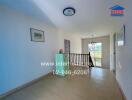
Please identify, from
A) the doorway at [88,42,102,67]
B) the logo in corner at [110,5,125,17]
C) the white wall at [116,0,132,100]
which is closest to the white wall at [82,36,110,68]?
the doorway at [88,42,102,67]

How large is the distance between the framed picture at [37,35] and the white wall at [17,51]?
13cm

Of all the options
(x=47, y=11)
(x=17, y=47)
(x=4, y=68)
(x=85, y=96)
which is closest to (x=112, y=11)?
(x=47, y=11)

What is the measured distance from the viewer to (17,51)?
110 inches

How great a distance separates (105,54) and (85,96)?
619 centimetres

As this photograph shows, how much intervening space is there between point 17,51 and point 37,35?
107cm

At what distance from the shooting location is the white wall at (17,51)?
246 centimetres

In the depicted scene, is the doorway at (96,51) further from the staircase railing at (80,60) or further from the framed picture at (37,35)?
the framed picture at (37,35)

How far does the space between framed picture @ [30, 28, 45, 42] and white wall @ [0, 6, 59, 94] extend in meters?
0.13

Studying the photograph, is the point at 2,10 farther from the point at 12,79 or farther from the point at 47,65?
the point at 47,65

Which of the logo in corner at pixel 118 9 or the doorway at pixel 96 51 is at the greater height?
the logo in corner at pixel 118 9

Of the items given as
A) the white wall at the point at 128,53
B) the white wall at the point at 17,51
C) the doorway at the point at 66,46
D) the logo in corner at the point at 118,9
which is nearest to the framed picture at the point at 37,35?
the white wall at the point at 17,51

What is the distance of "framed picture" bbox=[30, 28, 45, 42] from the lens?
338cm

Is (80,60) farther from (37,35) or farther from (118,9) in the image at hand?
(118,9)

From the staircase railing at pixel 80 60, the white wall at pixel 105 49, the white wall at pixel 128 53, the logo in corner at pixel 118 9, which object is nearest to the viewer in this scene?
the white wall at pixel 128 53
